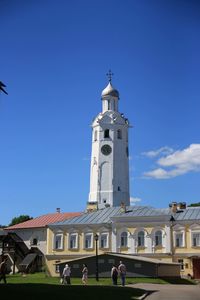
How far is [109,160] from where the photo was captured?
8269 cm

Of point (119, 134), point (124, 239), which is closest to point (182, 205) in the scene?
point (124, 239)

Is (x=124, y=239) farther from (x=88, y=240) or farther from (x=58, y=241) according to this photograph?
(x=58, y=241)

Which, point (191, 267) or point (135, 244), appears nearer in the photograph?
point (191, 267)

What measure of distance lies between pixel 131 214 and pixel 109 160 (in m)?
27.5

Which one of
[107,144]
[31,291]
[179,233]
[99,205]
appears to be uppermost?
[107,144]

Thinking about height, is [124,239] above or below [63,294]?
above

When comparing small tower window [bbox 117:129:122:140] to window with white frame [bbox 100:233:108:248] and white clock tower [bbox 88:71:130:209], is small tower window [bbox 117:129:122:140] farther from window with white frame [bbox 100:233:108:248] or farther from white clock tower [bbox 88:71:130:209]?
window with white frame [bbox 100:233:108:248]

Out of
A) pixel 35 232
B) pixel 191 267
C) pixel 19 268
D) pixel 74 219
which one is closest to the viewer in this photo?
pixel 191 267

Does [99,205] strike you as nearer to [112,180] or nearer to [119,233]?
[112,180]

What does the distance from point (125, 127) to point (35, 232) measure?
87.1 feet

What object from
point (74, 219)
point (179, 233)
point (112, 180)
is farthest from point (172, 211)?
point (112, 180)

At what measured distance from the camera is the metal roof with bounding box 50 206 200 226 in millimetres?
53453

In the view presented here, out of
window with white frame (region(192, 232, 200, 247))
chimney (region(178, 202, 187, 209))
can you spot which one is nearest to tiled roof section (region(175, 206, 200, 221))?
chimney (region(178, 202, 187, 209))

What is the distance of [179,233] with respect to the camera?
52.3 m
